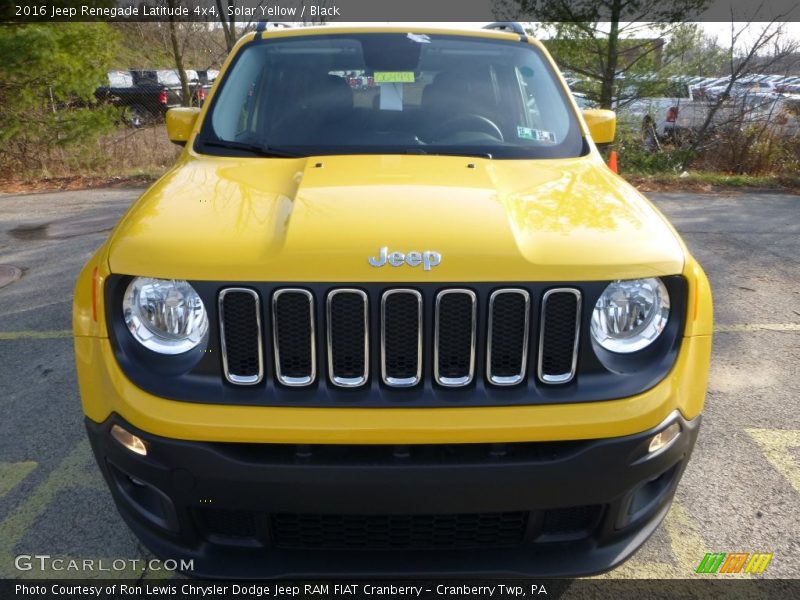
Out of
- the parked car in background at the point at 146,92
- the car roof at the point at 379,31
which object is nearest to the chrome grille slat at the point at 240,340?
the car roof at the point at 379,31

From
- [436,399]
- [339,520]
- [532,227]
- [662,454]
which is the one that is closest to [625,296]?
[532,227]

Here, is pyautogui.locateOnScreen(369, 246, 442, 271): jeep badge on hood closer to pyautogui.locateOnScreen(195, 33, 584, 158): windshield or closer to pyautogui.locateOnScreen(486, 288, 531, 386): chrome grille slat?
pyautogui.locateOnScreen(486, 288, 531, 386): chrome grille slat

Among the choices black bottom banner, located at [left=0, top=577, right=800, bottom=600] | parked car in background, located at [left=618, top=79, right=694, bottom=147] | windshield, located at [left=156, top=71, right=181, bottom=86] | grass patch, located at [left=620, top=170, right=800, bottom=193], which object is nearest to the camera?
black bottom banner, located at [left=0, top=577, right=800, bottom=600]

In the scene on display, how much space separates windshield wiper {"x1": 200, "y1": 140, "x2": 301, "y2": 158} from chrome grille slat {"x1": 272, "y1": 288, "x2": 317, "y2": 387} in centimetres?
119

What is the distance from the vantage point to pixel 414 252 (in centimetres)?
195

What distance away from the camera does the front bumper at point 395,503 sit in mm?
1900

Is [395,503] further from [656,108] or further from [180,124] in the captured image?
[656,108]

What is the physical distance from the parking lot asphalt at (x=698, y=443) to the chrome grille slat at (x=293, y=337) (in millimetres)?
1159

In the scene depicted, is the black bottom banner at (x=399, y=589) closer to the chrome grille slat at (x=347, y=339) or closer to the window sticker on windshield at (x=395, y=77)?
the chrome grille slat at (x=347, y=339)

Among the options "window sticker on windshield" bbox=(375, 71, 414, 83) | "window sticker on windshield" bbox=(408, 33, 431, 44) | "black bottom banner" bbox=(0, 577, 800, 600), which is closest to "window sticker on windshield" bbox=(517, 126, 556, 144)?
"window sticker on windshield" bbox=(375, 71, 414, 83)

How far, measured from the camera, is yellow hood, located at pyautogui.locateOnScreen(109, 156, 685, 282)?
193cm

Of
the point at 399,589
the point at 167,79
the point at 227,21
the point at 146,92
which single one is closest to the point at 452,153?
the point at 399,589

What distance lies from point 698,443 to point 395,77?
2.38 meters

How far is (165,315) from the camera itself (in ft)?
6.61
